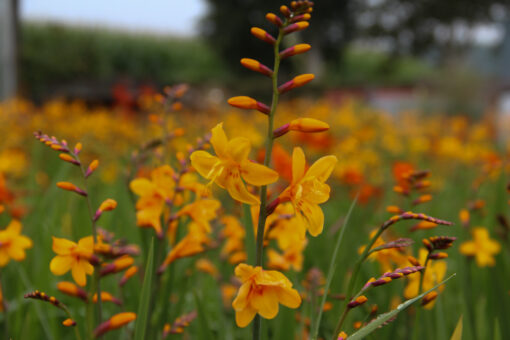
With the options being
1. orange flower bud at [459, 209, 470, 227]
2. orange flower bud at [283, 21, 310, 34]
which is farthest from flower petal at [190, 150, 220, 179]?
orange flower bud at [459, 209, 470, 227]

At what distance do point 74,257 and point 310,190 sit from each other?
0.37 metres

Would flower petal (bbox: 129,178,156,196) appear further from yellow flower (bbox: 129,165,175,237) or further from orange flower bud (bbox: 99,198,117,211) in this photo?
orange flower bud (bbox: 99,198,117,211)

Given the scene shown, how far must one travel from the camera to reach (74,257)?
0.83m

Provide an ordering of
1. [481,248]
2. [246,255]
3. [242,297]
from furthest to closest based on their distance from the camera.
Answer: [481,248], [246,255], [242,297]

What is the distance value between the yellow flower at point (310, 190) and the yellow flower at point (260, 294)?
88mm

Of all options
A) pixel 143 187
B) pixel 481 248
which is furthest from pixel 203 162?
pixel 481 248

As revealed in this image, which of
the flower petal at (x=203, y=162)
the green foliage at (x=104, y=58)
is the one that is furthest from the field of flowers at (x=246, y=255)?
the green foliage at (x=104, y=58)

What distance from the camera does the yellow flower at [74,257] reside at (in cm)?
80

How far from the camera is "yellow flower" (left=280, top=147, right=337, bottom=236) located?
0.77 meters

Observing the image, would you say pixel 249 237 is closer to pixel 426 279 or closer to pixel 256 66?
pixel 256 66

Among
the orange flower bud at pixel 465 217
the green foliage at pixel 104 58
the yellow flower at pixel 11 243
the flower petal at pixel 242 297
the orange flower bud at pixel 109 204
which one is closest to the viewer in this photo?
the flower petal at pixel 242 297

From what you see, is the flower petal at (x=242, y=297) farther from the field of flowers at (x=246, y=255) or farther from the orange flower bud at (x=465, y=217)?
the orange flower bud at (x=465, y=217)

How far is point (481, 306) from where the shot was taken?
140 centimetres

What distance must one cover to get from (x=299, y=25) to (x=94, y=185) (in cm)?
302
